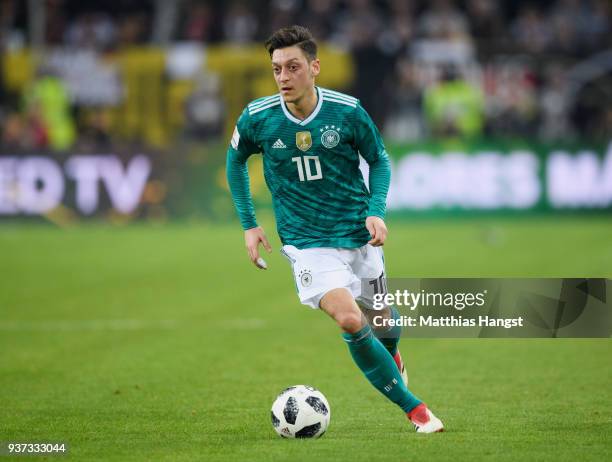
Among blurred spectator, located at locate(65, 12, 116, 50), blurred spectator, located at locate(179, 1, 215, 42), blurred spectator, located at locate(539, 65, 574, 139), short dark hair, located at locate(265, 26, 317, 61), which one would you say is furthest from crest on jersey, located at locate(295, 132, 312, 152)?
blurred spectator, located at locate(65, 12, 116, 50)

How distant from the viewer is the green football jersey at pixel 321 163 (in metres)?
6.84

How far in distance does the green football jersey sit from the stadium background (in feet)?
3.79

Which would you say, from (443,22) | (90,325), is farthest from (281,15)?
(90,325)

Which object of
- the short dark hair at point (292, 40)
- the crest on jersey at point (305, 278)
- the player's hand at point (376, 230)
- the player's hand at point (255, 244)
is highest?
the short dark hair at point (292, 40)

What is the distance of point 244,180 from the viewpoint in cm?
715

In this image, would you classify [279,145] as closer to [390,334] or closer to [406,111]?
[390,334]

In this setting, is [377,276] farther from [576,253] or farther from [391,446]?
[576,253]

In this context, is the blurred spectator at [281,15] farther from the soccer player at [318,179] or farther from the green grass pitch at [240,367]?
the soccer player at [318,179]

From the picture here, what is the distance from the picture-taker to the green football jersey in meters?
6.84

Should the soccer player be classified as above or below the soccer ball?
above

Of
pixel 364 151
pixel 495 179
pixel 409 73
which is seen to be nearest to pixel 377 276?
pixel 364 151

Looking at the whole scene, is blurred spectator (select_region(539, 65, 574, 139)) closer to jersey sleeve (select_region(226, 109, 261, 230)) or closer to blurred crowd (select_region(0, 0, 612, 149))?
blurred crowd (select_region(0, 0, 612, 149))

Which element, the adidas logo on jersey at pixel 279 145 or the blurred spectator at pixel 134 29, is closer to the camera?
the adidas logo on jersey at pixel 279 145

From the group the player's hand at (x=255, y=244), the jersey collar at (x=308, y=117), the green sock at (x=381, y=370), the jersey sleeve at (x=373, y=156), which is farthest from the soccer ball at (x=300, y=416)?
the jersey collar at (x=308, y=117)
